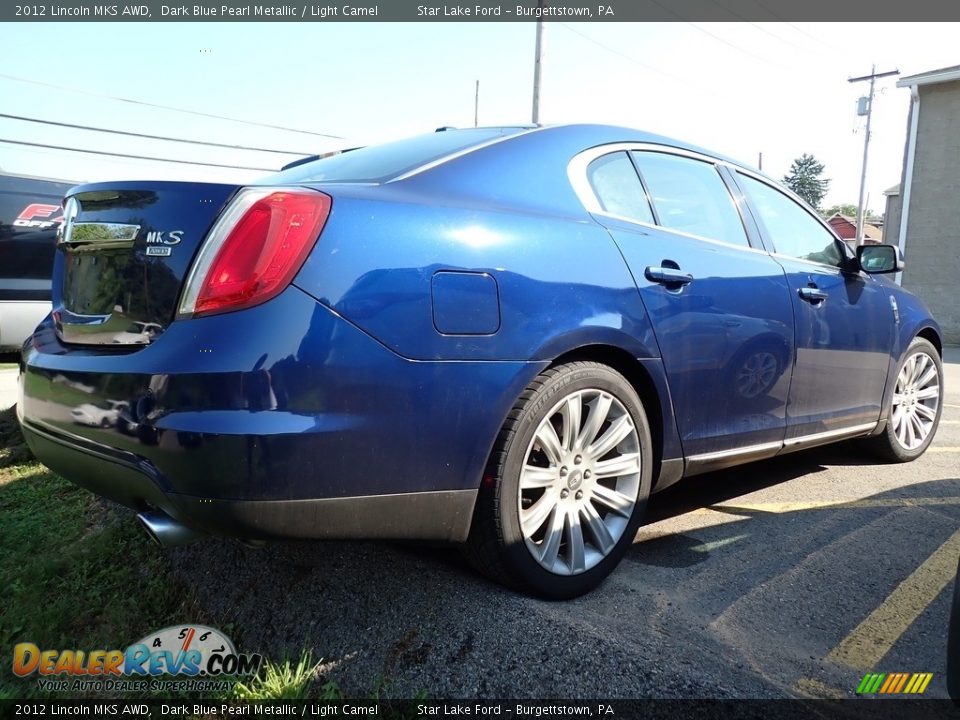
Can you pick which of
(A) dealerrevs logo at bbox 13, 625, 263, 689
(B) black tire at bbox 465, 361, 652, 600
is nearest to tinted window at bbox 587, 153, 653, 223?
(B) black tire at bbox 465, 361, 652, 600

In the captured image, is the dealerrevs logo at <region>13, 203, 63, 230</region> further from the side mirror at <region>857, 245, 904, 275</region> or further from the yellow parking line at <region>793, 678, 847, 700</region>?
the yellow parking line at <region>793, 678, 847, 700</region>

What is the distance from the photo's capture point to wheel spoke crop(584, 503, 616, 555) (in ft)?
7.23

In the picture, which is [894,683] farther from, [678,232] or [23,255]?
[23,255]

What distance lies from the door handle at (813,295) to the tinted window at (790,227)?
0.21m

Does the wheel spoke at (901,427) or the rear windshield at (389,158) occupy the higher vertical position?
the rear windshield at (389,158)

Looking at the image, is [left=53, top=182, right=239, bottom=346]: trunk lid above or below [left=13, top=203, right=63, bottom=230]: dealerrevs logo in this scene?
below

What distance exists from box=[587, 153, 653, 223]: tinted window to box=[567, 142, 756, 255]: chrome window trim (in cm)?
2

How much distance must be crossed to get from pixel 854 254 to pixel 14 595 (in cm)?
400

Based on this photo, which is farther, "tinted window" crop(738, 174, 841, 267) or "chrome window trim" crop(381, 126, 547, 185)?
"tinted window" crop(738, 174, 841, 267)

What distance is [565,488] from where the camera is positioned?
2.14m

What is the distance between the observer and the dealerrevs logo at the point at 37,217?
22.7 ft

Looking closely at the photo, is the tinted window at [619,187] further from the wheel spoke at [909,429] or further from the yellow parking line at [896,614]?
the wheel spoke at [909,429]

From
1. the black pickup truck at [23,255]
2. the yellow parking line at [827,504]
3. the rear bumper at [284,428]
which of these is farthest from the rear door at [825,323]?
the black pickup truck at [23,255]

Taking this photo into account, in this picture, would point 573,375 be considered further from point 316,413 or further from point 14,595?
point 14,595
